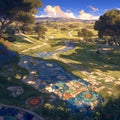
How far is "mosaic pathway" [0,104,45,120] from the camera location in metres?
23.8

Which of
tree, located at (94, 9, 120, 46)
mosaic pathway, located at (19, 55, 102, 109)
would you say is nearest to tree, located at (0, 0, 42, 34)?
mosaic pathway, located at (19, 55, 102, 109)

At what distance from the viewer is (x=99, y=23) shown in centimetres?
6538

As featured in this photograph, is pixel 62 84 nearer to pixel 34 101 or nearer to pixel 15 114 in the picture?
pixel 34 101

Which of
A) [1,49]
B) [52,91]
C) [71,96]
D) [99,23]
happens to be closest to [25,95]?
[52,91]

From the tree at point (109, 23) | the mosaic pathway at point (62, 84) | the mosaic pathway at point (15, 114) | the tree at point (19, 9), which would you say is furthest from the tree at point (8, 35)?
the mosaic pathway at point (15, 114)

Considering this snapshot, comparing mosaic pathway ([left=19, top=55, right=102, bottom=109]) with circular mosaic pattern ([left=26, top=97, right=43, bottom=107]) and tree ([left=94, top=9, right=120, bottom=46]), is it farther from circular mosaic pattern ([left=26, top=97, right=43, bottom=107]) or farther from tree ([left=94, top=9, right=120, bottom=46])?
tree ([left=94, top=9, right=120, bottom=46])

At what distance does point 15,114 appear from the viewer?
79.4ft

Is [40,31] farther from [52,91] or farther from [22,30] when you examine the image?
[52,91]

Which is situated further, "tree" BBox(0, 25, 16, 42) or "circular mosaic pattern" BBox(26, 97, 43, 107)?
"tree" BBox(0, 25, 16, 42)

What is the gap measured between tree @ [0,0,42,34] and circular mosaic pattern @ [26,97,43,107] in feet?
102

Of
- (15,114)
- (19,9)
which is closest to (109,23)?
(19,9)

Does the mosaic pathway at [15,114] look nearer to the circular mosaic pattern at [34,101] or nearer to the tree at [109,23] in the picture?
the circular mosaic pattern at [34,101]

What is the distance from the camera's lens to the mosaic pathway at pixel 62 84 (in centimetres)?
2766

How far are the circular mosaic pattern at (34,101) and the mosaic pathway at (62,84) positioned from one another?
8.79ft
